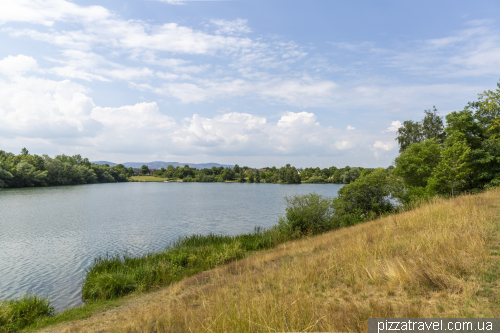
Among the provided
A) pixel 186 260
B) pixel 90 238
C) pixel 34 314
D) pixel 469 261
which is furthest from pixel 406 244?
pixel 90 238

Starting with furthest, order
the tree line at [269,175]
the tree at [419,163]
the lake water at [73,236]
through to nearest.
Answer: the tree line at [269,175]
the tree at [419,163]
the lake water at [73,236]

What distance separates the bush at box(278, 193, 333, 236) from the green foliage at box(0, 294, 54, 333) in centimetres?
1580

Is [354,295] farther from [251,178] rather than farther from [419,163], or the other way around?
[251,178]

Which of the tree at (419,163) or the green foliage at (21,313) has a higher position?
the tree at (419,163)

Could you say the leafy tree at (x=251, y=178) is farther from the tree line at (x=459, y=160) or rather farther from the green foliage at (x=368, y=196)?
the green foliage at (x=368, y=196)

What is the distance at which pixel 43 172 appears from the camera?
85.6 meters

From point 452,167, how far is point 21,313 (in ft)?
110

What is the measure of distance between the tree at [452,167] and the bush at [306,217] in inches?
483

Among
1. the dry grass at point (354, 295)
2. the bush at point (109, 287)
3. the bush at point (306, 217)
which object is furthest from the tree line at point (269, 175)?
the bush at point (109, 287)

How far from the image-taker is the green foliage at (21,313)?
8.29 m

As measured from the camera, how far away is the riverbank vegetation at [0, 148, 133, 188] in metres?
77.7

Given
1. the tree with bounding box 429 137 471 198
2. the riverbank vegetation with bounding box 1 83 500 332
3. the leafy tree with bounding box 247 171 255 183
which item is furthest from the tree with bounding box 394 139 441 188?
the leafy tree with bounding box 247 171 255 183

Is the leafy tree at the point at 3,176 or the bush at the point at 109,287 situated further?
the leafy tree at the point at 3,176

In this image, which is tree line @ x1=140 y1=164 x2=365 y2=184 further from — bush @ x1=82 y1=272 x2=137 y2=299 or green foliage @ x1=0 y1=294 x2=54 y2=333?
green foliage @ x1=0 y1=294 x2=54 y2=333
